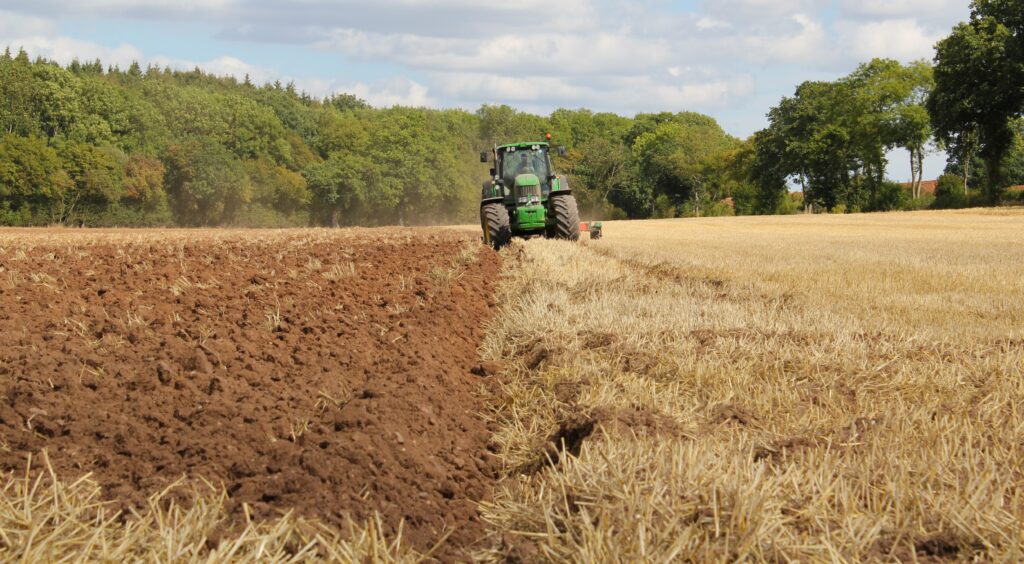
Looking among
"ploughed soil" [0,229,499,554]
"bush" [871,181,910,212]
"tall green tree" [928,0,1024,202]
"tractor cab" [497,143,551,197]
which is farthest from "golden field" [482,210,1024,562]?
"bush" [871,181,910,212]

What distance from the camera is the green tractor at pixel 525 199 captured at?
18666 mm

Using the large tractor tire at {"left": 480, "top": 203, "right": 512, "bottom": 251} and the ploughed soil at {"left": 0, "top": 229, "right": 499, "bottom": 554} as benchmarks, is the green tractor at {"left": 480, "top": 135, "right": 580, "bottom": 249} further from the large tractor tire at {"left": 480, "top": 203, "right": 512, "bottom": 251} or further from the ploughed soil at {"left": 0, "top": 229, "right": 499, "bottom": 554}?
the ploughed soil at {"left": 0, "top": 229, "right": 499, "bottom": 554}

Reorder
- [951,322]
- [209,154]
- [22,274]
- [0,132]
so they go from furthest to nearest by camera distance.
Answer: [209,154] < [0,132] < [22,274] < [951,322]

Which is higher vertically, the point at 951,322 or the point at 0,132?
the point at 0,132

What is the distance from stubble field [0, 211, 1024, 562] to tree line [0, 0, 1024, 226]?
4390 cm

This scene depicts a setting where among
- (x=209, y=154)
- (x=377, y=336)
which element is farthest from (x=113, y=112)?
(x=377, y=336)

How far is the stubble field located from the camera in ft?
10.5

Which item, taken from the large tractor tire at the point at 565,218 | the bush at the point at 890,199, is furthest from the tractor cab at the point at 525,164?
the bush at the point at 890,199

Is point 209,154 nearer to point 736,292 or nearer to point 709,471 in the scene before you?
point 736,292

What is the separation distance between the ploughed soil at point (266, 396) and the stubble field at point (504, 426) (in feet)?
0.06

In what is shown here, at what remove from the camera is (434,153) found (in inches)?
3492

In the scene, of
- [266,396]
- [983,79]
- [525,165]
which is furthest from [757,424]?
[983,79]

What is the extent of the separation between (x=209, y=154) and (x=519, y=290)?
68.3 metres

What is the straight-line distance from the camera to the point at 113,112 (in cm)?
7544
